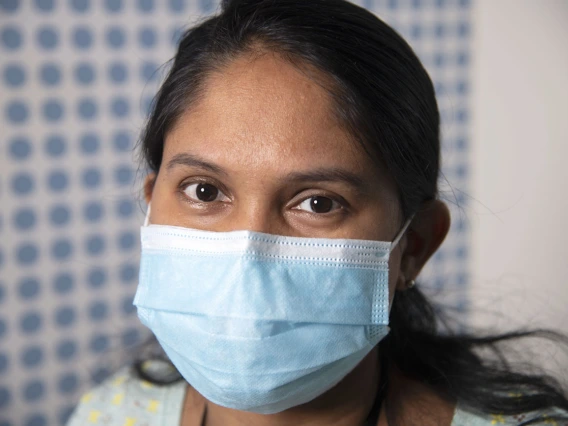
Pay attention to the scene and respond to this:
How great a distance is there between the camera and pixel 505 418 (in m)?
1.25

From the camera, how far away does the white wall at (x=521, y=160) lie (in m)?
2.07

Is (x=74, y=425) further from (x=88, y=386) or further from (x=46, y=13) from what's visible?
(x=46, y=13)

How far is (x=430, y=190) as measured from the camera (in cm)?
117

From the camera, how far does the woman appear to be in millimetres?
946

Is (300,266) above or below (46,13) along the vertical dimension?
below

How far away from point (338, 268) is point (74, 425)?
2.62 ft

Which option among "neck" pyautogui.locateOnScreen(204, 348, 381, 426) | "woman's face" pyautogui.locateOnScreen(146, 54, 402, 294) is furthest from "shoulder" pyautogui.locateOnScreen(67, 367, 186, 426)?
"woman's face" pyautogui.locateOnScreen(146, 54, 402, 294)

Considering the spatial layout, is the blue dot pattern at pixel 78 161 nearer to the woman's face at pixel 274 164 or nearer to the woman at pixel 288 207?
the woman at pixel 288 207

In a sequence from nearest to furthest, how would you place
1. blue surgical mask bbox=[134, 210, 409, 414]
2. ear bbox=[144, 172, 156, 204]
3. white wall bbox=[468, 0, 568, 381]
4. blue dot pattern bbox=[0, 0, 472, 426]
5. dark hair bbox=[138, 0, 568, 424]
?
blue surgical mask bbox=[134, 210, 409, 414]
dark hair bbox=[138, 0, 568, 424]
ear bbox=[144, 172, 156, 204]
blue dot pattern bbox=[0, 0, 472, 426]
white wall bbox=[468, 0, 568, 381]

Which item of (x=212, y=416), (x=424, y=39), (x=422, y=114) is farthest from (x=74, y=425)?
(x=424, y=39)

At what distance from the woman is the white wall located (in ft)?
3.29

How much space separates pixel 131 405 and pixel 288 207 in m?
0.69

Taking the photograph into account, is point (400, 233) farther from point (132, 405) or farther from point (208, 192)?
point (132, 405)

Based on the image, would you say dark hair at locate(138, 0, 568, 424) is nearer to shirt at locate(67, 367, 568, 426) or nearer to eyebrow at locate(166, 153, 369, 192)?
eyebrow at locate(166, 153, 369, 192)
